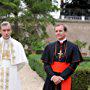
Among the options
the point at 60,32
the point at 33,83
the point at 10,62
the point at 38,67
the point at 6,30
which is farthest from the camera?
the point at 38,67

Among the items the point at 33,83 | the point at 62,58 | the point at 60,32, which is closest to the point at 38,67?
the point at 33,83

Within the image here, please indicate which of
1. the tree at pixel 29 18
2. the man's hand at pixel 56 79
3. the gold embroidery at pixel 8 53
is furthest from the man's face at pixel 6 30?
the tree at pixel 29 18

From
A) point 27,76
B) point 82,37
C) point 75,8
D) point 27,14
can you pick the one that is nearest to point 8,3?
point 27,14

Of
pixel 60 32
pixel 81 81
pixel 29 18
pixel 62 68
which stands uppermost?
pixel 60 32

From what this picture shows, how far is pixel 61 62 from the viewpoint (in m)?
5.33

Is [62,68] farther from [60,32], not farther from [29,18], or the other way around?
[29,18]

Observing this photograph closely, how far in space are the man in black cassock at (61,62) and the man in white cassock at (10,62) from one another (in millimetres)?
598

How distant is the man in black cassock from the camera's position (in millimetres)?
5266

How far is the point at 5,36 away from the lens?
5547mm

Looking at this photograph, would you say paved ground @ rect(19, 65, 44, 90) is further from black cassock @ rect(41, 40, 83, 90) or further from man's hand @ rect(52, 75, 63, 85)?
man's hand @ rect(52, 75, 63, 85)

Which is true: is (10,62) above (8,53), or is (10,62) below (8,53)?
below

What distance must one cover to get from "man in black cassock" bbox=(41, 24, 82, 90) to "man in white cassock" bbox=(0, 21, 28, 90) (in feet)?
1.96

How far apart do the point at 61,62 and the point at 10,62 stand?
0.82 metres

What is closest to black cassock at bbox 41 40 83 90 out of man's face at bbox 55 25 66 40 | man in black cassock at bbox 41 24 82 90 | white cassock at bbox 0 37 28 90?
man in black cassock at bbox 41 24 82 90
